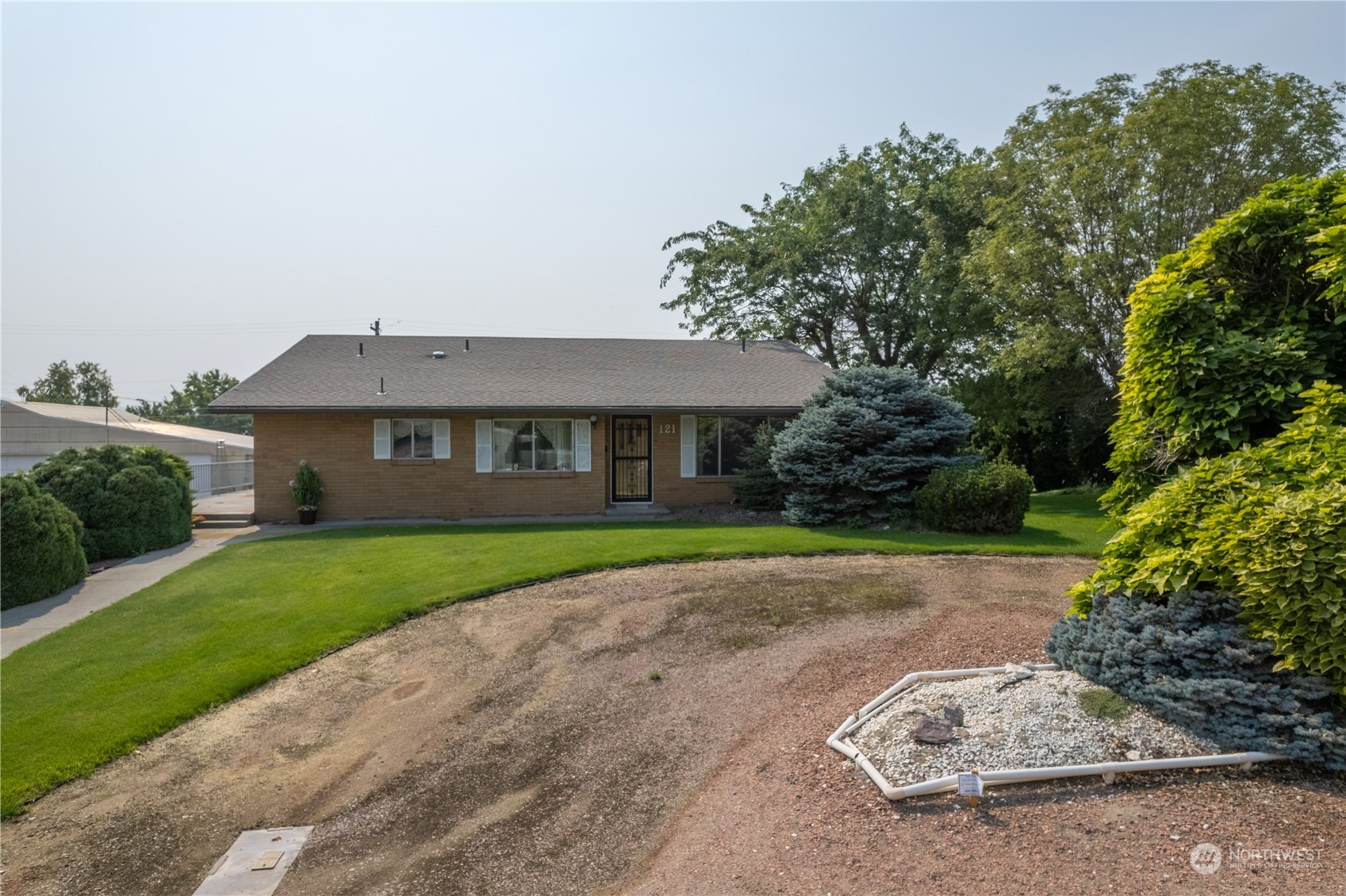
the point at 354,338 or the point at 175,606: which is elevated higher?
the point at 354,338

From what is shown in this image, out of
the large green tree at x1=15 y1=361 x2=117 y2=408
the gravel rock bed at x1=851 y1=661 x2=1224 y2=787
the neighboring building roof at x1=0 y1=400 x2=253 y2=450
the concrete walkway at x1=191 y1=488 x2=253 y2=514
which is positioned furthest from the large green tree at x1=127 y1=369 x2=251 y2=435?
the gravel rock bed at x1=851 y1=661 x2=1224 y2=787

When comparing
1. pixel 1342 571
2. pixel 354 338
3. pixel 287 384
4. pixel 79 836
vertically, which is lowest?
pixel 79 836

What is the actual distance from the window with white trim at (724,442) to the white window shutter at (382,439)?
679 cm

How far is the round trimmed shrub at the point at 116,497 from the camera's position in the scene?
43.7 feet

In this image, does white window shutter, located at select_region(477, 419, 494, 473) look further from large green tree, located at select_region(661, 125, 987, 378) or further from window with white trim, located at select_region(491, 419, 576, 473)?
large green tree, located at select_region(661, 125, 987, 378)

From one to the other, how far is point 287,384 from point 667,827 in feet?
51.4

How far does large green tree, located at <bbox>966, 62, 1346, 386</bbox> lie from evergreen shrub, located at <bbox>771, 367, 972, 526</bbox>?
5630mm

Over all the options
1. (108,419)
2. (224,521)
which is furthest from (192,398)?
(224,521)

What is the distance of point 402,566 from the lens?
11688mm

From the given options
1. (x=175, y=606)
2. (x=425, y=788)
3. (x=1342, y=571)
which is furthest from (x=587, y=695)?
(x=175, y=606)

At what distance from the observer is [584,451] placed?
18188mm

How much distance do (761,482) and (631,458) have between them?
3.37 meters

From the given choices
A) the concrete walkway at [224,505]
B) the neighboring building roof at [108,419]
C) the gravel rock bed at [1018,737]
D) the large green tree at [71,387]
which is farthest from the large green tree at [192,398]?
the gravel rock bed at [1018,737]

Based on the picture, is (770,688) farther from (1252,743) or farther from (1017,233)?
(1017,233)
